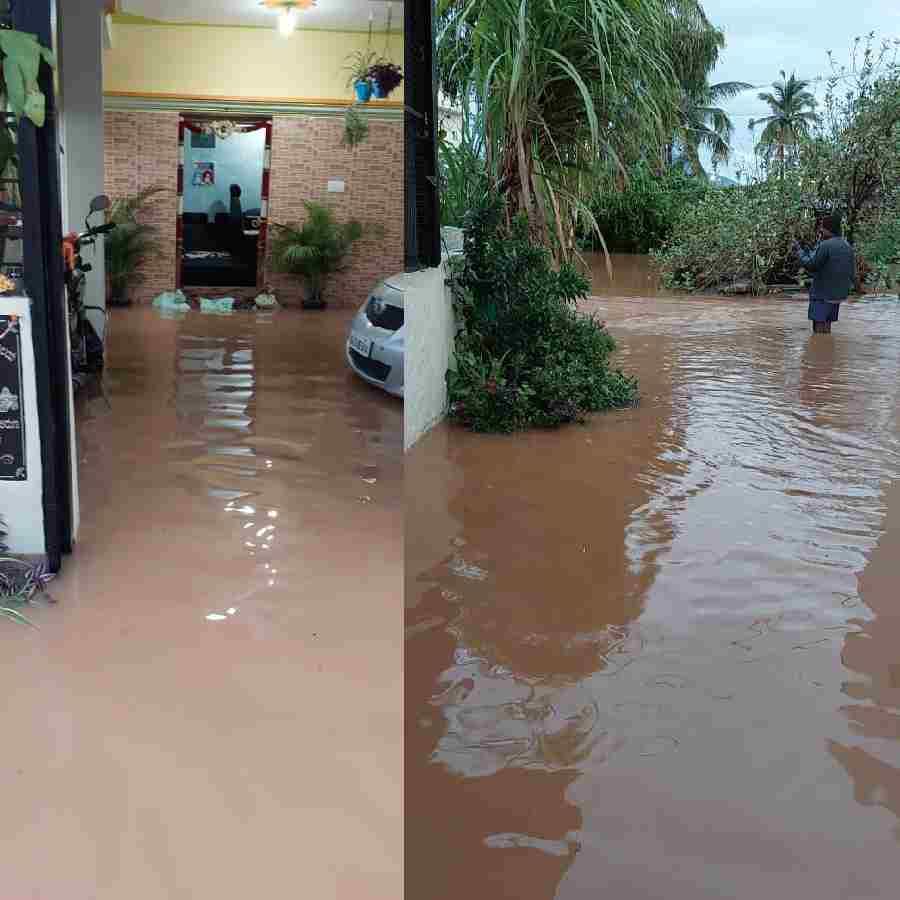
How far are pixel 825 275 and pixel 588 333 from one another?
187 inches

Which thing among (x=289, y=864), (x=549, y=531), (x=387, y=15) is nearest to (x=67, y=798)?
(x=289, y=864)

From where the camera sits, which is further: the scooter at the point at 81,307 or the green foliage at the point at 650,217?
the green foliage at the point at 650,217

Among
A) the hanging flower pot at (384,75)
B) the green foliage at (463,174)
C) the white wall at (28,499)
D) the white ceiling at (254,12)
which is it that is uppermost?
the white ceiling at (254,12)

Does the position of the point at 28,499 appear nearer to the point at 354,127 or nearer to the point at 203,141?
the point at 354,127

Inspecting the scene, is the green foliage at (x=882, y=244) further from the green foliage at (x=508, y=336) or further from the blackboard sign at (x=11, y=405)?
the blackboard sign at (x=11, y=405)

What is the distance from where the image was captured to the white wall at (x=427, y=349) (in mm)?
6043

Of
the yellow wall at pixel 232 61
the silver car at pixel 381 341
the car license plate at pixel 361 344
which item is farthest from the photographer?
the yellow wall at pixel 232 61

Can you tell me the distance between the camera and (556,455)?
6215 millimetres

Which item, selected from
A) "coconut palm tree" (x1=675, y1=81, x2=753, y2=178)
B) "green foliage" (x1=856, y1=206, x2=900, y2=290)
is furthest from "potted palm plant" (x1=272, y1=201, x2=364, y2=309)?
"coconut palm tree" (x1=675, y1=81, x2=753, y2=178)

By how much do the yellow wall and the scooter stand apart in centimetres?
666

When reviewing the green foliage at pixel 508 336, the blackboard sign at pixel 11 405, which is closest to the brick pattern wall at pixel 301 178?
the green foliage at pixel 508 336

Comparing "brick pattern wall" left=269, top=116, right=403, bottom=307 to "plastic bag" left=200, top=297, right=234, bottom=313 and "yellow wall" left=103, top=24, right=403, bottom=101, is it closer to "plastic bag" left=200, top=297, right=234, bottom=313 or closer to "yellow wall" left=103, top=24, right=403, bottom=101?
"yellow wall" left=103, top=24, right=403, bottom=101

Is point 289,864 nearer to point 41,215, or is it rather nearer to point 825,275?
point 41,215

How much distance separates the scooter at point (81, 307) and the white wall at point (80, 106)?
1.57 ft
